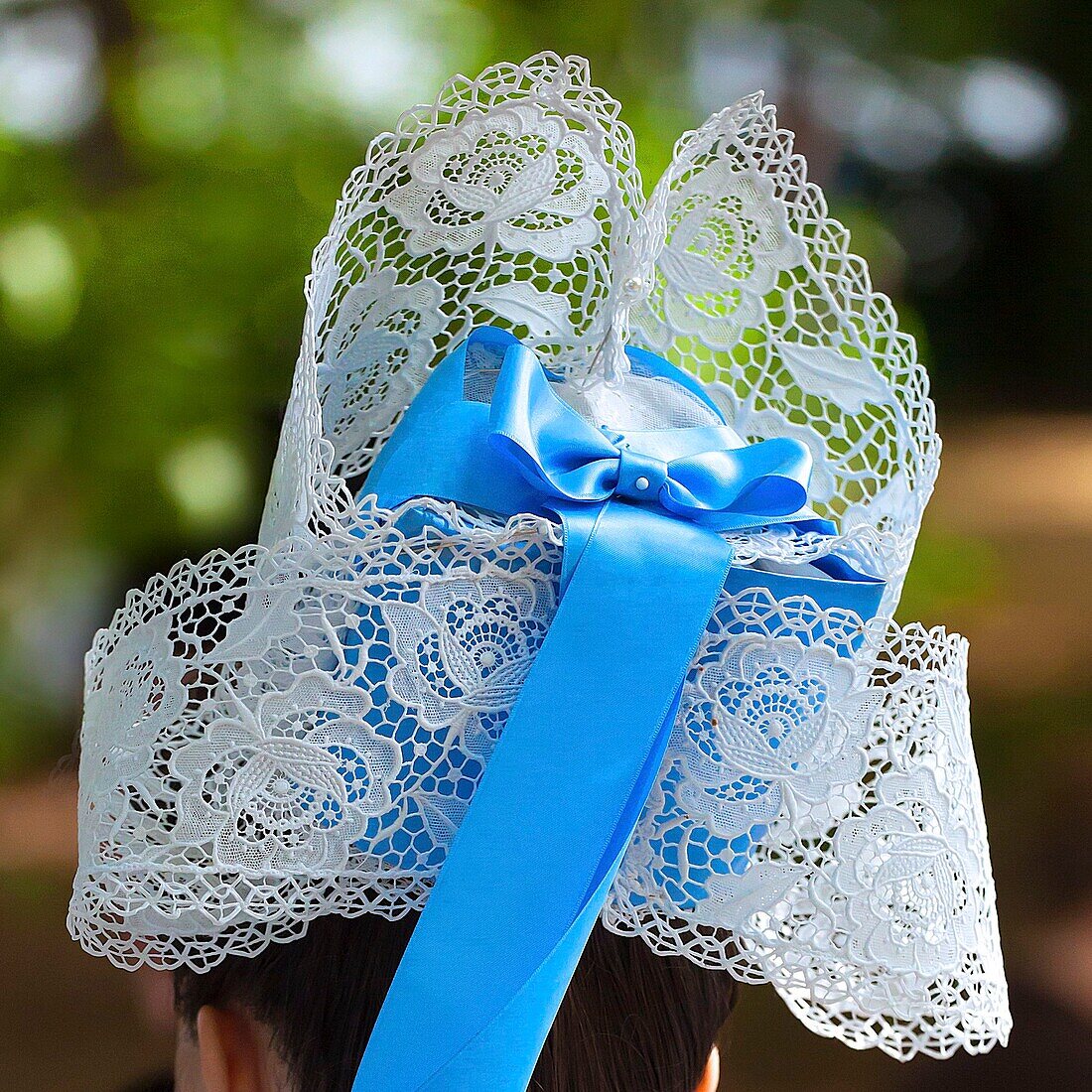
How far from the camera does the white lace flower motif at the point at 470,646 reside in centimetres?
53

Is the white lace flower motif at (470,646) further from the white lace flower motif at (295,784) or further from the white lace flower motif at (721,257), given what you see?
the white lace flower motif at (721,257)

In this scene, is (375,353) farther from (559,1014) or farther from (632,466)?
(559,1014)

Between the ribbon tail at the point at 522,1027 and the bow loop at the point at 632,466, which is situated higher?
the bow loop at the point at 632,466

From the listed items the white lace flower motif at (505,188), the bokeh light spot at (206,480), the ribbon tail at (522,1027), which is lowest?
the bokeh light spot at (206,480)

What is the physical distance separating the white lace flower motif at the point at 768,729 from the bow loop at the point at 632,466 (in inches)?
2.9

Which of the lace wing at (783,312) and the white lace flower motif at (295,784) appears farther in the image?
the lace wing at (783,312)

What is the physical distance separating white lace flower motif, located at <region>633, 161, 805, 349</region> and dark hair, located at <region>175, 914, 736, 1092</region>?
364 mm

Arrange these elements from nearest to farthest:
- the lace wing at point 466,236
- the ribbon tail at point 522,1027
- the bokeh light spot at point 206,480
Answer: the ribbon tail at point 522,1027 < the lace wing at point 466,236 < the bokeh light spot at point 206,480

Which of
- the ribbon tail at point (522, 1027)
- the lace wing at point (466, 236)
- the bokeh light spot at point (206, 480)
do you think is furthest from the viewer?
the bokeh light spot at point (206, 480)

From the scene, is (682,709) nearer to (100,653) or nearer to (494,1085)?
(494,1085)

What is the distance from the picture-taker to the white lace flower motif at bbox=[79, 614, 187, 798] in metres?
0.56

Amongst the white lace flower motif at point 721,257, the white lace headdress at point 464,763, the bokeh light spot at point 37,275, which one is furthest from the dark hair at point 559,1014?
the bokeh light spot at point 37,275

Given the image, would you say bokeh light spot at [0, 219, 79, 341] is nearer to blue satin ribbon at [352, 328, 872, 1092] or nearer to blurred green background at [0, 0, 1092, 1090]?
blurred green background at [0, 0, 1092, 1090]

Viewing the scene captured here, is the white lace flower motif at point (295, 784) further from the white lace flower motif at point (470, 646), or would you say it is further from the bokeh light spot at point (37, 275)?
the bokeh light spot at point (37, 275)
